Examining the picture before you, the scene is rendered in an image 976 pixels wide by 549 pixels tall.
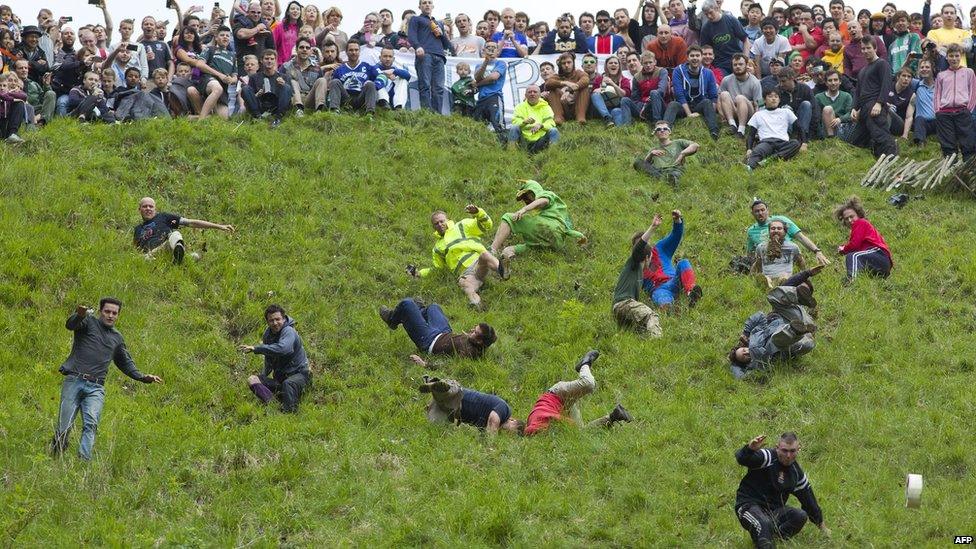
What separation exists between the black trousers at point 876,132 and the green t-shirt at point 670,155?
10.4ft

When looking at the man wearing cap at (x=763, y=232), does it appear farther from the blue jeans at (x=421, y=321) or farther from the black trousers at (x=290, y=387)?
the black trousers at (x=290, y=387)

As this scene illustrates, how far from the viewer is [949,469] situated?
12961 mm

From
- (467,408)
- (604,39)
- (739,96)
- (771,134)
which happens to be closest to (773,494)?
(467,408)

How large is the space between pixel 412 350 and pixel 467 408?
229 cm

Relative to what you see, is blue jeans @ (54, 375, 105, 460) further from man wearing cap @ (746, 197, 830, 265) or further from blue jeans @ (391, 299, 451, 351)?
man wearing cap @ (746, 197, 830, 265)

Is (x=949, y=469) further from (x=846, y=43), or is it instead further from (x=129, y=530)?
(x=846, y=43)

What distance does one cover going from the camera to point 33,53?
22406 millimetres

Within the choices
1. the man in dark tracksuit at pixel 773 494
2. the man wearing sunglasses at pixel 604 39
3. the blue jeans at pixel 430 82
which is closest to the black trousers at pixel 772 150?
the man wearing sunglasses at pixel 604 39

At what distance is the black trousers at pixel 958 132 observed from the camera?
21453mm

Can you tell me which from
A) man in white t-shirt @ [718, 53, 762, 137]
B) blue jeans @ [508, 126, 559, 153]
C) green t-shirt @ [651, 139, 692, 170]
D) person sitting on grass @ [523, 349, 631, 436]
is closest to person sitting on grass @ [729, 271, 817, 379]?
person sitting on grass @ [523, 349, 631, 436]

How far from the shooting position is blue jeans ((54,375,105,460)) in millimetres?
12906

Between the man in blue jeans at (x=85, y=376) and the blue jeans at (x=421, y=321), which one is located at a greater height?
the man in blue jeans at (x=85, y=376)

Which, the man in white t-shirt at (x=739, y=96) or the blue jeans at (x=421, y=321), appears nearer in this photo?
the blue jeans at (x=421, y=321)

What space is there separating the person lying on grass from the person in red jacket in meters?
6.15
